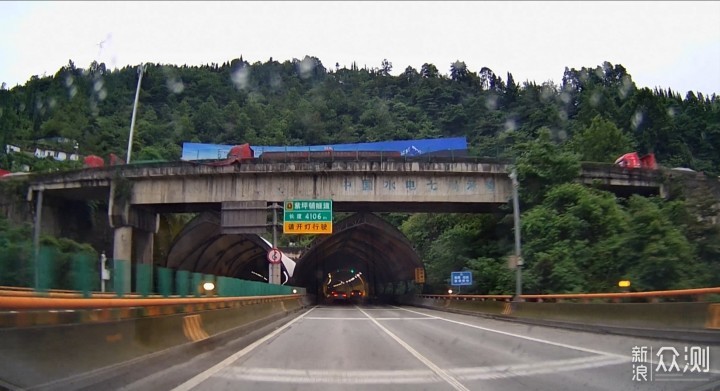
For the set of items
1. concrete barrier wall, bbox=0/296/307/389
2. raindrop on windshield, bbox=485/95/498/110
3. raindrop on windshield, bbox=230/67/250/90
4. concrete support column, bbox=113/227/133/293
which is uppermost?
raindrop on windshield, bbox=230/67/250/90

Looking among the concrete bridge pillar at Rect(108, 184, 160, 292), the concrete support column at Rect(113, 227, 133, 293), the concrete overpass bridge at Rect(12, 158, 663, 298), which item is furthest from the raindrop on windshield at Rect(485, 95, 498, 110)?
the concrete support column at Rect(113, 227, 133, 293)

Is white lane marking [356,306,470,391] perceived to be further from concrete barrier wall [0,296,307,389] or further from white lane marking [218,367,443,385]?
concrete barrier wall [0,296,307,389]

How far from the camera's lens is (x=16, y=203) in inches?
1372

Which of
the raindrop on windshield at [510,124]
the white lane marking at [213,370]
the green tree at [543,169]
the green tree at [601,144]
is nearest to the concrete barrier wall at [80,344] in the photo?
the white lane marking at [213,370]

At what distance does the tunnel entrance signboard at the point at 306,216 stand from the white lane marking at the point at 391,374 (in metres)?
23.3

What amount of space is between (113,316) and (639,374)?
7.43m

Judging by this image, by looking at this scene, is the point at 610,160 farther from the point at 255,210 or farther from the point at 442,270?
the point at 255,210

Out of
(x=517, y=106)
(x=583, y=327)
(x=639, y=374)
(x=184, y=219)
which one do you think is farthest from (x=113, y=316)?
(x=517, y=106)

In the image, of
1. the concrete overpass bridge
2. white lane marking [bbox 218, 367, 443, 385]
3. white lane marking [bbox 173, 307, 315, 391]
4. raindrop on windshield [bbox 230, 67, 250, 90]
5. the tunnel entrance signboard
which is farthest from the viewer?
raindrop on windshield [bbox 230, 67, 250, 90]

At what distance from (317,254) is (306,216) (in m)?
27.6

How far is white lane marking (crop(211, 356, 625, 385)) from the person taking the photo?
7734 mm

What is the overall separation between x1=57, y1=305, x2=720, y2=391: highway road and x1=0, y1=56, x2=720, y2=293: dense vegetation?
17236 mm

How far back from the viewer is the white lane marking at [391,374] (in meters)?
7.73

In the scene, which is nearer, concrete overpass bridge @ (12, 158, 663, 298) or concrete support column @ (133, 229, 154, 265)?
concrete overpass bridge @ (12, 158, 663, 298)
